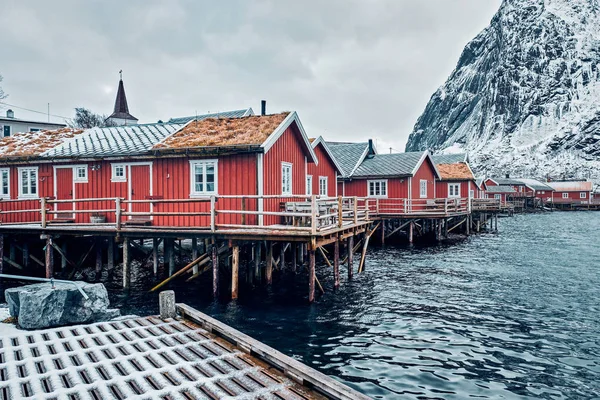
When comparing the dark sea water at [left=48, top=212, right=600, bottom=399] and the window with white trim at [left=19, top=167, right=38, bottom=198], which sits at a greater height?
the window with white trim at [left=19, top=167, right=38, bottom=198]

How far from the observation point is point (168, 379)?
6.29 metres

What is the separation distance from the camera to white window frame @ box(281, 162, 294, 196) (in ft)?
60.9

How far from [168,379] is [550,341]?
984 centimetres

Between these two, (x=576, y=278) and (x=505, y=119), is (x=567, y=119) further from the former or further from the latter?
(x=576, y=278)

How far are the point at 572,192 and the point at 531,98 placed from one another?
63.1 meters

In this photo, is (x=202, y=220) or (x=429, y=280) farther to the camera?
(x=429, y=280)

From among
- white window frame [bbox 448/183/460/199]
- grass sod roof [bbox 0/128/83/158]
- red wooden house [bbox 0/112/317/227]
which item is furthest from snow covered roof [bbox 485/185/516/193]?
grass sod roof [bbox 0/128/83/158]

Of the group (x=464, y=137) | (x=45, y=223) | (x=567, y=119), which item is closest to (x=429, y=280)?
(x=45, y=223)

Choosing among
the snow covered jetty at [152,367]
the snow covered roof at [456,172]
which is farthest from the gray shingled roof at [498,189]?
the snow covered jetty at [152,367]

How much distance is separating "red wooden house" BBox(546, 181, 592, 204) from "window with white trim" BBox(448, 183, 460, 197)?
5467cm

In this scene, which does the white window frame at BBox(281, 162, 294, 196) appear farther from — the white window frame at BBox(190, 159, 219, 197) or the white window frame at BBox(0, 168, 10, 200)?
the white window frame at BBox(0, 168, 10, 200)

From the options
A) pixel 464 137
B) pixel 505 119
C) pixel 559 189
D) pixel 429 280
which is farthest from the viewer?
pixel 464 137

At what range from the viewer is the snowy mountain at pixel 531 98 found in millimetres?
119250

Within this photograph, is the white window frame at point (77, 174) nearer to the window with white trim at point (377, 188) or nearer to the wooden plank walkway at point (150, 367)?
the wooden plank walkway at point (150, 367)
